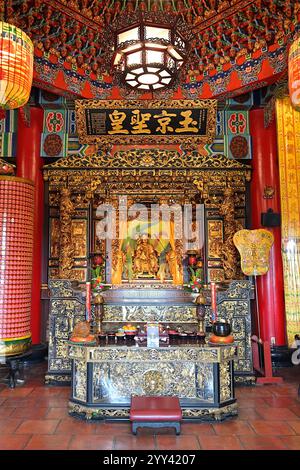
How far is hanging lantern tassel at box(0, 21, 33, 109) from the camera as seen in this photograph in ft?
10.0

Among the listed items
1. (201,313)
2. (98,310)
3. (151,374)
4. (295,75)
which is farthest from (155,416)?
(295,75)

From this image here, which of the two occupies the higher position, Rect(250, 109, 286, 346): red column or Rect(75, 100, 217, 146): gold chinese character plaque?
Rect(75, 100, 217, 146): gold chinese character plaque

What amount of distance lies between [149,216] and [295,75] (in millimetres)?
3232

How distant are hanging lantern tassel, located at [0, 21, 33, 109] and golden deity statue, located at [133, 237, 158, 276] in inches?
126

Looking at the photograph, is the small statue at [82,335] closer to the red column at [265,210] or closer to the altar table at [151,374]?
the altar table at [151,374]

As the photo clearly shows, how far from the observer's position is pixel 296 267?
5.32 meters

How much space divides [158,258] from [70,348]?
277 cm

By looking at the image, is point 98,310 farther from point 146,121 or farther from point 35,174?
point 146,121

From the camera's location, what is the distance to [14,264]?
4.73 meters

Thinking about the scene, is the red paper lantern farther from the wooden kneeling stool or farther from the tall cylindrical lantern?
the wooden kneeling stool

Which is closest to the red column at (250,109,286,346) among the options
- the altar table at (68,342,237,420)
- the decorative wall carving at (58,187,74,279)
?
the altar table at (68,342,237,420)

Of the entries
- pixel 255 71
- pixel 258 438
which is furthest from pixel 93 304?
pixel 255 71
